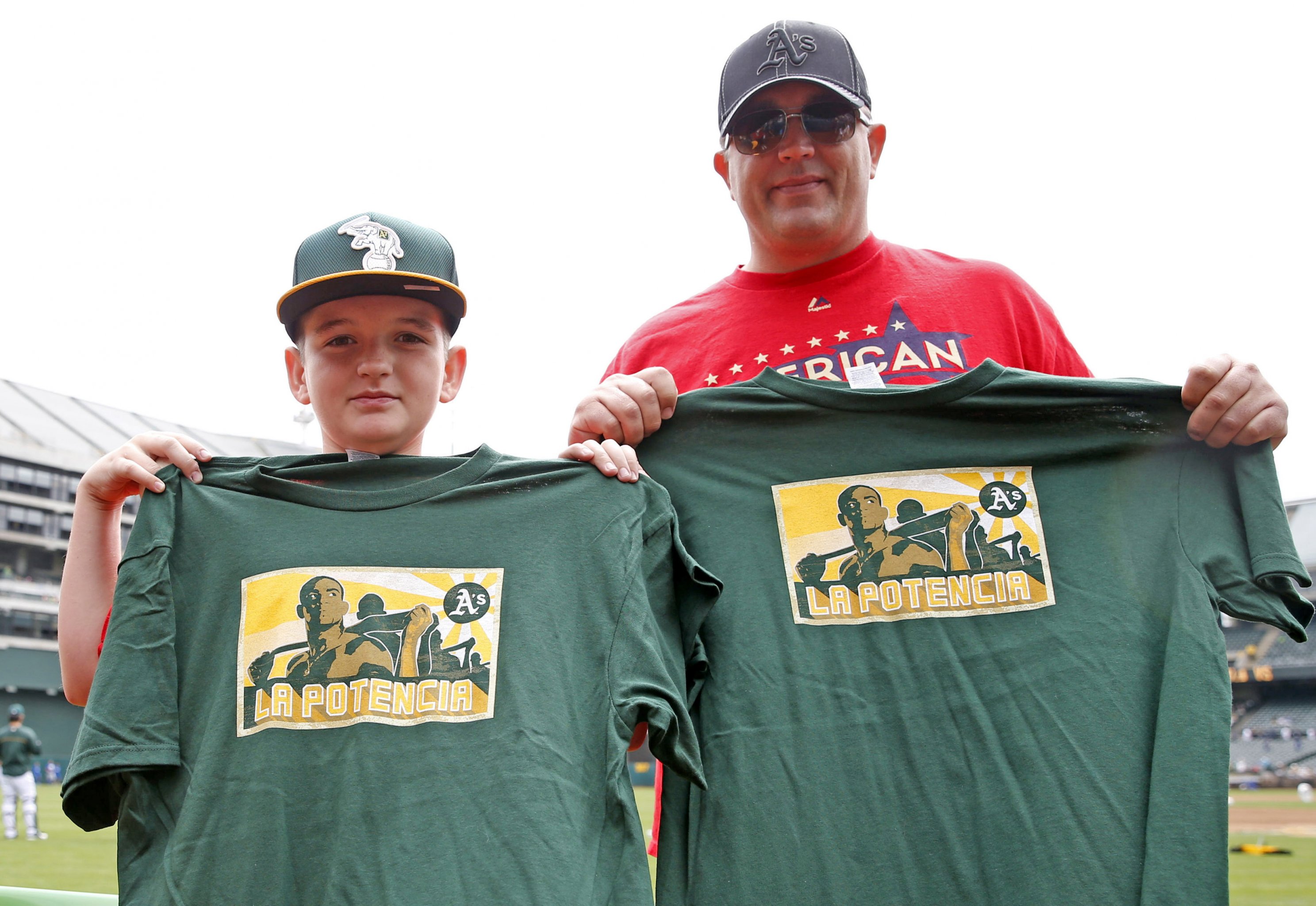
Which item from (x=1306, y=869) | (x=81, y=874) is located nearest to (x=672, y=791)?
(x=81, y=874)

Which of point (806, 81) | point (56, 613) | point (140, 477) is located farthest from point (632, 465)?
point (56, 613)

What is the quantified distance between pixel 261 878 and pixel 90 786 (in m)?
0.41

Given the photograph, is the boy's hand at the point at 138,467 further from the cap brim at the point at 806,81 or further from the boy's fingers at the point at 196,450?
the cap brim at the point at 806,81

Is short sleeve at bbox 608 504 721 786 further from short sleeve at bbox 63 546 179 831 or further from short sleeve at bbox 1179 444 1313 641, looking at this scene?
short sleeve at bbox 1179 444 1313 641

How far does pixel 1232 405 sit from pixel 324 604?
2.03m

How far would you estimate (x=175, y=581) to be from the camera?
2.13m

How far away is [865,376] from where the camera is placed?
2.56 meters

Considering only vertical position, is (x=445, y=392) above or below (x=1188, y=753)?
above

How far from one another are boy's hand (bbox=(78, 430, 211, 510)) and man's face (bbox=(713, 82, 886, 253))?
155 cm

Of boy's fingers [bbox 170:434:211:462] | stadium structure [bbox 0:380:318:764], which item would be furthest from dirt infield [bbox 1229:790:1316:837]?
stadium structure [bbox 0:380:318:764]

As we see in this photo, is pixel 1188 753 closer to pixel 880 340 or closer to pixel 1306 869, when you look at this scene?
pixel 880 340

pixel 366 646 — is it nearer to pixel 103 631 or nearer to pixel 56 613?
pixel 103 631

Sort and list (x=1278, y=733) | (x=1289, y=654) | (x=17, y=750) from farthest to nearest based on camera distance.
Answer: (x=1289, y=654)
(x=1278, y=733)
(x=17, y=750)

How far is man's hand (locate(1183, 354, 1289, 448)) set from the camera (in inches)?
89.1
